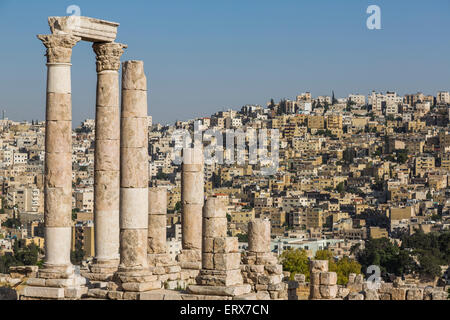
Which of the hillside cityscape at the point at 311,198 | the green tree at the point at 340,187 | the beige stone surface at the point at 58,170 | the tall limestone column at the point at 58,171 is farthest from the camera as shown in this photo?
the green tree at the point at 340,187

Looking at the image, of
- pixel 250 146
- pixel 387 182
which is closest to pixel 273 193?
pixel 387 182

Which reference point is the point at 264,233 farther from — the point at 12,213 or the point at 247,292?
the point at 12,213

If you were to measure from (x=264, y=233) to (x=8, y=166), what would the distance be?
147m

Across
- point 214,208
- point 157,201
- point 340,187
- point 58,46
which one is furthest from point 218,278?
point 340,187

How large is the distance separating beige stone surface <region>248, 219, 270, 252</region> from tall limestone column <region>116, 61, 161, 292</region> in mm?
→ 2902

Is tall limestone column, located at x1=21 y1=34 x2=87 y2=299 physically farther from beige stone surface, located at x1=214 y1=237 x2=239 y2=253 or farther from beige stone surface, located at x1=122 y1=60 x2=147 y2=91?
beige stone surface, located at x1=214 y1=237 x2=239 y2=253

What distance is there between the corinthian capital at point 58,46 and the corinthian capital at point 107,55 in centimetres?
162

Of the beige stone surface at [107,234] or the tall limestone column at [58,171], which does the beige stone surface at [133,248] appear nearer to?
the tall limestone column at [58,171]

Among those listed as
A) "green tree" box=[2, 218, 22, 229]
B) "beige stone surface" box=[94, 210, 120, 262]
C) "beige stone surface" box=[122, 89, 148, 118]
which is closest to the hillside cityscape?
"green tree" box=[2, 218, 22, 229]

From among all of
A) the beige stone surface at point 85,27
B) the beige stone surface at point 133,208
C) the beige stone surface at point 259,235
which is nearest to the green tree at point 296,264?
the beige stone surface at point 259,235

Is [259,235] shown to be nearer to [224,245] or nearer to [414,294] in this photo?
[224,245]

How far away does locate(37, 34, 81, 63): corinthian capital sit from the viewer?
1030 inches

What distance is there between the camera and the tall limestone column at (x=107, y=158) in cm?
2786

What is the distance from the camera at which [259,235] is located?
91.0 feet
